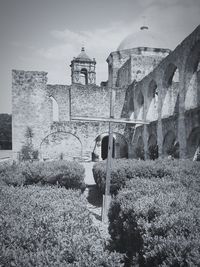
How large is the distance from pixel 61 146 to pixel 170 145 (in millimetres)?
8978

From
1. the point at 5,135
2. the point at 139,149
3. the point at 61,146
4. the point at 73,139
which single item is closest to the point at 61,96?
the point at 73,139

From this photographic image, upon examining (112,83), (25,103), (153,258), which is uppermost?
(112,83)

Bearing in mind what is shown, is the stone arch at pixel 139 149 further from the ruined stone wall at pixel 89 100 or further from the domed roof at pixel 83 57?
the domed roof at pixel 83 57

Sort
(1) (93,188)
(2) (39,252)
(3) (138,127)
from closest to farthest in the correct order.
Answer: (2) (39,252)
(1) (93,188)
(3) (138,127)

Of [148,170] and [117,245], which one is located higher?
[148,170]

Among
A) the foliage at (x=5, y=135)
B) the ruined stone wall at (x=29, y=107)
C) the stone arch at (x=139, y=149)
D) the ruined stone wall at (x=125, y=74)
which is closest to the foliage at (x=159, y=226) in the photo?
the stone arch at (x=139, y=149)

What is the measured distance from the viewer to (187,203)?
325 cm

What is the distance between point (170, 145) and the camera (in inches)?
513

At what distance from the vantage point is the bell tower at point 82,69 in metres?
28.1

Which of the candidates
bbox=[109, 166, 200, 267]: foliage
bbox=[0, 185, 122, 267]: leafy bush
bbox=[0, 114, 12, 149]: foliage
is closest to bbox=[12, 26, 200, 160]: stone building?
bbox=[109, 166, 200, 267]: foliage

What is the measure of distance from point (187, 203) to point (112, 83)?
74.9 feet

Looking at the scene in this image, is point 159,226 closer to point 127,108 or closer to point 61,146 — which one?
point 61,146

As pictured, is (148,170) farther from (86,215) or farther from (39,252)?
(39,252)

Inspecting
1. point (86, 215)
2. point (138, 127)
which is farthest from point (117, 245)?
point (138, 127)
